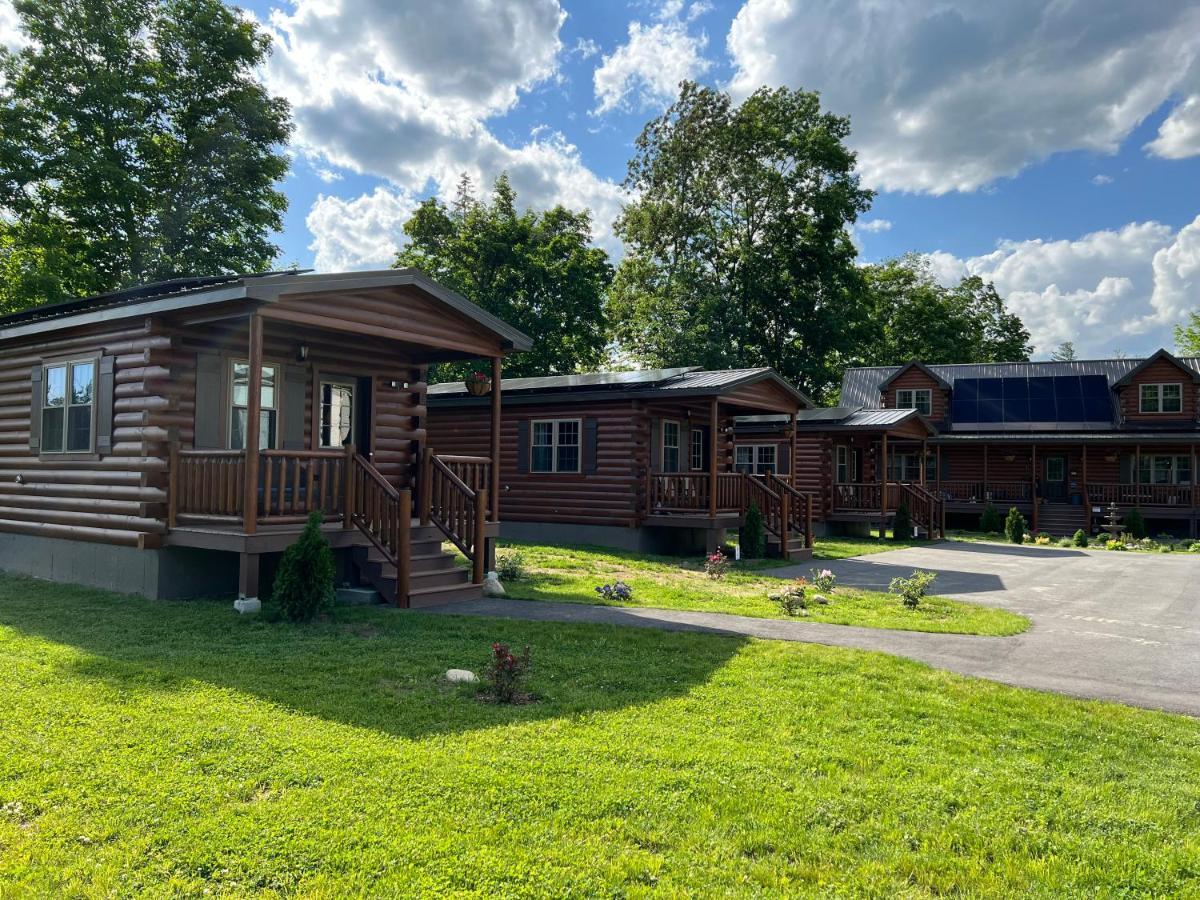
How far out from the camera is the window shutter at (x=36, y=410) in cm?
1166

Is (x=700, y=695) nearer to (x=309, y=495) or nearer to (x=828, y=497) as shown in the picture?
(x=309, y=495)

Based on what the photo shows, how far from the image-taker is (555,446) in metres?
18.8

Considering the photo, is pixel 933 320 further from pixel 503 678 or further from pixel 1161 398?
pixel 503 678

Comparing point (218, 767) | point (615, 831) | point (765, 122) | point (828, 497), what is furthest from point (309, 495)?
point (765, 122)

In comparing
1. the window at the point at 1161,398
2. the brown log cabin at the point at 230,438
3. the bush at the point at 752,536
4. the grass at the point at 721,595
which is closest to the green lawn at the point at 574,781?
the brown log cabin at the point at 230,438

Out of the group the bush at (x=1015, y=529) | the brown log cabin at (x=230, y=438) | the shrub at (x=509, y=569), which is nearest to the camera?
the brown log cabin at (x=230, y=438)

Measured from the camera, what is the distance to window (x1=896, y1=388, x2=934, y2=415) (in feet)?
112

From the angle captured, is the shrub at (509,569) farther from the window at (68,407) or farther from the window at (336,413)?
the window at (68,407)

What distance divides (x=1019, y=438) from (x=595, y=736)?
2942cm

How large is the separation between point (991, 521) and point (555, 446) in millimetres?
17947

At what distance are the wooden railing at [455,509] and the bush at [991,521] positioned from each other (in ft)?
75.7

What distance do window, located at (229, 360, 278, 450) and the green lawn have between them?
4051 millimetres

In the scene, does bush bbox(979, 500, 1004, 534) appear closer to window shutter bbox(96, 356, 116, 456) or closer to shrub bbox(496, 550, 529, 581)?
shrub bbox(496, 550, 529, 581)

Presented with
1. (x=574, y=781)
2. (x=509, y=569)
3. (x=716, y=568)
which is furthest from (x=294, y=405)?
(x=574, y=781)
